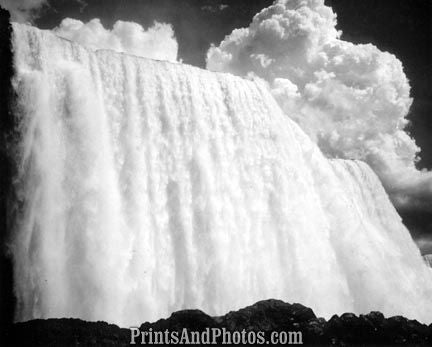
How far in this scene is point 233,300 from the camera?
14.6m

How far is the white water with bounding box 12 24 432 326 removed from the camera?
12445 mm

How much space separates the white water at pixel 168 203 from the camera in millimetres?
12445

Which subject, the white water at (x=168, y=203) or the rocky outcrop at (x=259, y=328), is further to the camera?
the white water at (x=168, y=203)

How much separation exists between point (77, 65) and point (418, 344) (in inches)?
597

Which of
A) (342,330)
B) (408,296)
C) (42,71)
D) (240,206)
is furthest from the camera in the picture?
(408,296)

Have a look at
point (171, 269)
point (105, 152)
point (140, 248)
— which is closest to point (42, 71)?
point (105, 152)

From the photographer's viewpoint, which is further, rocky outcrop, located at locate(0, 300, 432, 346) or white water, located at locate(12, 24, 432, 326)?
white water, located at locate(12, 24, 432, 326)

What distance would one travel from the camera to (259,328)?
10156 millimetres

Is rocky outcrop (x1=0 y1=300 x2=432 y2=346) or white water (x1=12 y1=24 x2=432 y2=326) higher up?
white water (x1=12 y1=24 x2=432 y2=326)

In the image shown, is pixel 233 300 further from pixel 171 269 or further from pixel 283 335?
pixel 283 335

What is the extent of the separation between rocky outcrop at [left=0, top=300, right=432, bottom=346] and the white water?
2.44 meters

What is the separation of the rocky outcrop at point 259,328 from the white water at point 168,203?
95.9 inches

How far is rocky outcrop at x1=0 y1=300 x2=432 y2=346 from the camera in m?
9.26

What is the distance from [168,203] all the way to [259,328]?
661cm
